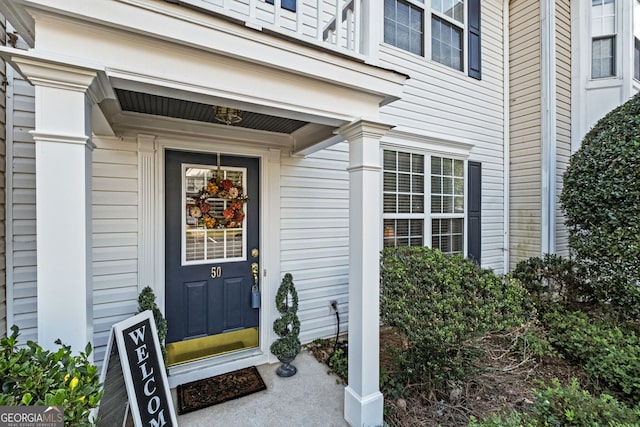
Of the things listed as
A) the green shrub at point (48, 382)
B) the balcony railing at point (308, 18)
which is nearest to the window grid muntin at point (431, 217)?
the balcony railing at point (308, 18)

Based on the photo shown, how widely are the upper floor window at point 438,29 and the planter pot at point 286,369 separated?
4191mm

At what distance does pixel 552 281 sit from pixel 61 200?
17.3 ft

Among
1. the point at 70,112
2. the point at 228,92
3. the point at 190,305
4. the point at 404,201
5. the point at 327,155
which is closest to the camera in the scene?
the point at 70,112

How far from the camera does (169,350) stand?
112 inches

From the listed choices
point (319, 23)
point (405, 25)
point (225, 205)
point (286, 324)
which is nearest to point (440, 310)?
point (286, 324)

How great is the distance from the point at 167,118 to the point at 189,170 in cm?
51

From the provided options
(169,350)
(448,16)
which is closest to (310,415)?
(169,350)

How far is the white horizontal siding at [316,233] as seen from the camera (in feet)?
11.1

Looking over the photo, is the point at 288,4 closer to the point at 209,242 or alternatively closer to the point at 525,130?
the point at 209,242

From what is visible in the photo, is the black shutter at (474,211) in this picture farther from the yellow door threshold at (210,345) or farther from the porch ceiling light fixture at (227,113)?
the porch ceiling light fixture at (227,113)

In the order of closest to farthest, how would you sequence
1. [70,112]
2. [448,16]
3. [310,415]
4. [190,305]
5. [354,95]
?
[70,112]
[354,95]
[310,415]
[190,305]
[448,16]

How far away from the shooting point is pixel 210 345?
9.84ft

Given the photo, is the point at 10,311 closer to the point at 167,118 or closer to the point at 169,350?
the point at 169,350

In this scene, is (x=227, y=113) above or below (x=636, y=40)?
below
